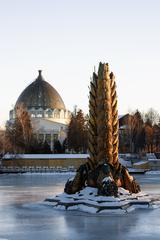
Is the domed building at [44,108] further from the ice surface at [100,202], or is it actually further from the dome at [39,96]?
the ice surface at [100,202]

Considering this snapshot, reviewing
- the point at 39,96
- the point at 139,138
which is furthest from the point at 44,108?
the point at 139,138

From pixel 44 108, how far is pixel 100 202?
9717 cm

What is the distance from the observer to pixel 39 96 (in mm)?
115250

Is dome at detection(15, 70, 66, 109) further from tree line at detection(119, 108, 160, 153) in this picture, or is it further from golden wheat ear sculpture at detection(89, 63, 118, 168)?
golden wheat ear sculpture at detection(89, 63, 118, 168)

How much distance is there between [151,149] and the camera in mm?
91438

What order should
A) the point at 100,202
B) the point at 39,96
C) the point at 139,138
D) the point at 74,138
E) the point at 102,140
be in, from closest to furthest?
the point at 100,202 < the point at 102,140 < the point at 74,138 < the point at 139,138 < the point at 39,96

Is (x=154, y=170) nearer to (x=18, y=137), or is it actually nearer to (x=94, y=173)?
(x=18, y=137)

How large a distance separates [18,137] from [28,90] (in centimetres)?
3554

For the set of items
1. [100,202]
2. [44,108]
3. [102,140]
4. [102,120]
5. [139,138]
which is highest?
[44,108]

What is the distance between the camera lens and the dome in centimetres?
11400

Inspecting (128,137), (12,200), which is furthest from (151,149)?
(12,200)

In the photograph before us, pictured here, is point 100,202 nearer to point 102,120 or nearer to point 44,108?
point 102,120

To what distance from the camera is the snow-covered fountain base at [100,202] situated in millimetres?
18812

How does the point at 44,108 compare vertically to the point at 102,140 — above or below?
above
